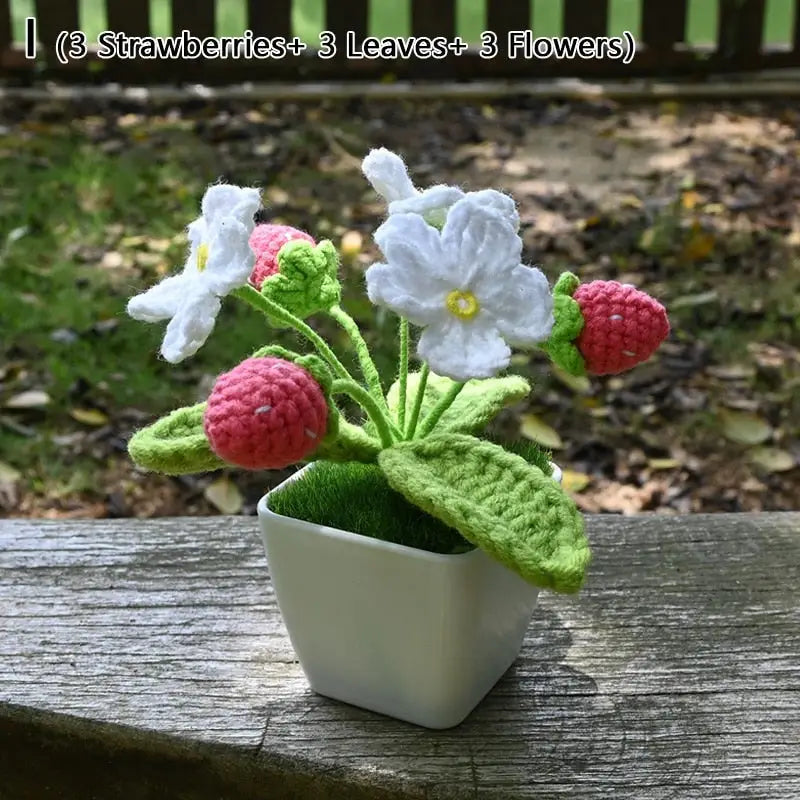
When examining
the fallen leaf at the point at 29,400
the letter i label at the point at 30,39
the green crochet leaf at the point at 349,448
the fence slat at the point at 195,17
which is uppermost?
the green crochet leaf at the point at 349,448

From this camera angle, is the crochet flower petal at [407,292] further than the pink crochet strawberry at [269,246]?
No

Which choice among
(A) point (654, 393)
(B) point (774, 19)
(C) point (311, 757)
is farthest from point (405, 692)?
(B) point (774, 19)

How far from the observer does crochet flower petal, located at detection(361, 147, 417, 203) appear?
751 millimetres

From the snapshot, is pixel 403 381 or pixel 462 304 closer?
pixel 462 304

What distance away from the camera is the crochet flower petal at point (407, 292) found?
0.65 metres

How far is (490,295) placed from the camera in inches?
26.5

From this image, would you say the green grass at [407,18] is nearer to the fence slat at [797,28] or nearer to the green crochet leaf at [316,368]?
the fence slat at [797,28]

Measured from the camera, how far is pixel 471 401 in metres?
0.83

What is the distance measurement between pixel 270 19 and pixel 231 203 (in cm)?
270

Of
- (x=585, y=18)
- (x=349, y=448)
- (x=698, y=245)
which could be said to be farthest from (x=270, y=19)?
(x=349, y=448)

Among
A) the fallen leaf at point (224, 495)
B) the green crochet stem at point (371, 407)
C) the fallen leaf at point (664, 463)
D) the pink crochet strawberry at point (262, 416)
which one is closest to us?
the pink crochet strawberry at point (262, 416)

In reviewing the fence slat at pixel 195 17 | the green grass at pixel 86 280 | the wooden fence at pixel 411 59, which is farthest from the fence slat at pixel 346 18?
the green grass at pixel 86 280

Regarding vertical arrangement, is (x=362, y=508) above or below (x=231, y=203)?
below

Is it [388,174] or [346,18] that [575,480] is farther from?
[346,18]
